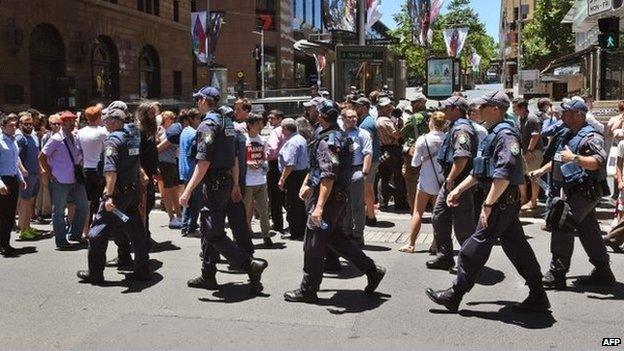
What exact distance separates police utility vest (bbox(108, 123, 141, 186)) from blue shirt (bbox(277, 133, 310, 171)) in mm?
2245

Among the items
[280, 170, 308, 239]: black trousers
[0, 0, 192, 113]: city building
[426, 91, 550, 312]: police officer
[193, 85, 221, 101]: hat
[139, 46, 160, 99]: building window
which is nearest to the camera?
[426, 91, 550, 312]: police officer

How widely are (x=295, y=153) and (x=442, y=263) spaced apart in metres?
2.49

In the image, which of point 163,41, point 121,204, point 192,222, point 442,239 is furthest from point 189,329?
point 163,41

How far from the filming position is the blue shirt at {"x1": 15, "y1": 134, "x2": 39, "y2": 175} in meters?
9.99

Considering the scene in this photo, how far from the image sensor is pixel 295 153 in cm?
890

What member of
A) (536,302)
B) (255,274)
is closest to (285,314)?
(255,274)

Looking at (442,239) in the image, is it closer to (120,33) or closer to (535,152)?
(535,152)

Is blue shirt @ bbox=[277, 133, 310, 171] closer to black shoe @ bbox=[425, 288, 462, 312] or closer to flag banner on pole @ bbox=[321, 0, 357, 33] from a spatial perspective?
black shoe @ bbox=[425, 288, 462, 312]

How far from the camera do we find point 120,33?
Answer: 36.9 metres

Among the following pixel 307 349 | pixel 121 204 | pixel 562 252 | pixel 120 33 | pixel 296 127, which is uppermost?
pixel 120 33

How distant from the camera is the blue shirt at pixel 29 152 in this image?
9.99 meters

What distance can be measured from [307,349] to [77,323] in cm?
204
